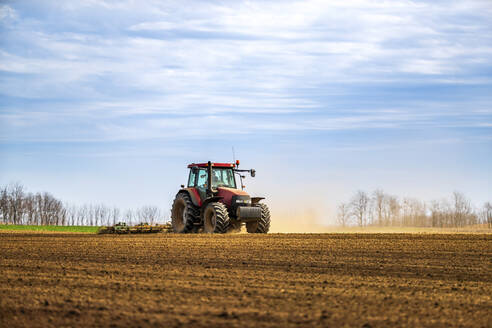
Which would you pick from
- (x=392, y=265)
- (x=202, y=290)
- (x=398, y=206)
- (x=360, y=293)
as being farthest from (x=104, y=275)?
(x=398, y=206)

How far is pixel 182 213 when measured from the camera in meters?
25.3

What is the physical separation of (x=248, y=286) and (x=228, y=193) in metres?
13.1

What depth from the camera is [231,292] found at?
30.5 feet

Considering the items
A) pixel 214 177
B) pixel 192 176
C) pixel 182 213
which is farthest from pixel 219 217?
pixel 182 213

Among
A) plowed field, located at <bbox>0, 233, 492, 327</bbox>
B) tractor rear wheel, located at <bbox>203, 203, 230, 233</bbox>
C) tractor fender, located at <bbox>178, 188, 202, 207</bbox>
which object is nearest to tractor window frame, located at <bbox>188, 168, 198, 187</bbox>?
tractor fender, located at <bbox>178, 188, 202, 207</bbox>

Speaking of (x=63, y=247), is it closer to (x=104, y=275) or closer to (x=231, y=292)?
(x=104, y=275)

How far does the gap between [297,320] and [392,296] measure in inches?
93.8

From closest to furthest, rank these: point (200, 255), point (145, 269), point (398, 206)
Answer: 1. point (145, 269)
2. point (200, 255)
3. point (398, 206)

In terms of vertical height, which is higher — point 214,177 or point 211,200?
point 214,177

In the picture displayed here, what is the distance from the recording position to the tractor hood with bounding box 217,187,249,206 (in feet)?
74.9

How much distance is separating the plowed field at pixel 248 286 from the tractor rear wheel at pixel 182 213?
6.23 meters

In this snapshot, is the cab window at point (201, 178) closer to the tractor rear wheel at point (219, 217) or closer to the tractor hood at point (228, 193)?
the tractor hood at point (228, 193)

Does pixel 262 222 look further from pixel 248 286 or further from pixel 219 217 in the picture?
pixel 248 286

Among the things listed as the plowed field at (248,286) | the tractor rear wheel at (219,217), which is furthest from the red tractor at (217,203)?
the plowed field at (248,286)
